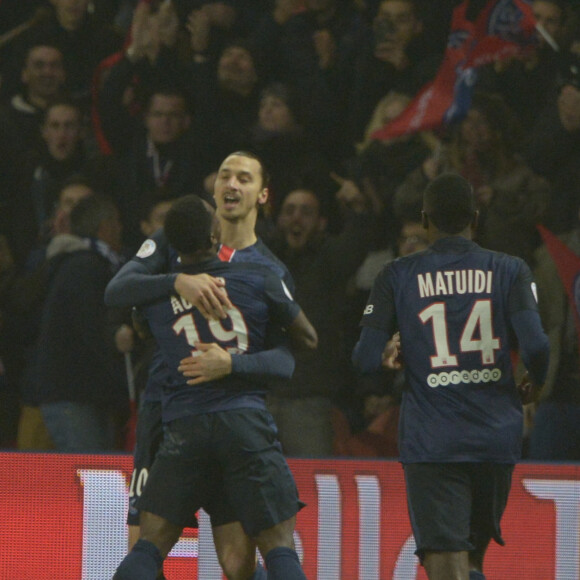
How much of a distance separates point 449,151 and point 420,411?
9.57 feet

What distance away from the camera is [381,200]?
6.45m

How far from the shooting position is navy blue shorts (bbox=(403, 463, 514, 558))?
139 inches

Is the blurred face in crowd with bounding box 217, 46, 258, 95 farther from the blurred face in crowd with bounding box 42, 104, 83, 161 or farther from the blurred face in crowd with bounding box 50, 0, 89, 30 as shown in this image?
the blurred face in crowd with bounding box 50, 0, 89, 30

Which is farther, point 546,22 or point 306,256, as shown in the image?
point 546,22

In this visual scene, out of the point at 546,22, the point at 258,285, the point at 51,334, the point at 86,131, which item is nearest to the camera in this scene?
the point at 258,285

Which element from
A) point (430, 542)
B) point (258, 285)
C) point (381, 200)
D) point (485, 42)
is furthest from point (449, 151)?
point (430, 542)

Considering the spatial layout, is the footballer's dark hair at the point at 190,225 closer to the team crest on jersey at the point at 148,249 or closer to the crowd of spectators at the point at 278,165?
the team crest on jersey at the point at 148,249

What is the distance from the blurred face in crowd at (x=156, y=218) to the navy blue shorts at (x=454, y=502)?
3.16 m


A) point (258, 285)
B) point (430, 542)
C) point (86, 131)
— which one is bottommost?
point (430, 542)

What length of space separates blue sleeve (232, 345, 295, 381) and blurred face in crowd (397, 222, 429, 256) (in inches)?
89.8

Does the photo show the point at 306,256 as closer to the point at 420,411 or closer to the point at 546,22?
the point at 546,22

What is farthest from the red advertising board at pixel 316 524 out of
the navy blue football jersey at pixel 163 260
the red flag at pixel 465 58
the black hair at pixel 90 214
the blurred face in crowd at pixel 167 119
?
the blurred face in crowd at pixel 167 119

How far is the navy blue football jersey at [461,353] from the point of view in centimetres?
361

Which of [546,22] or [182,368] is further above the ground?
[546,22]
